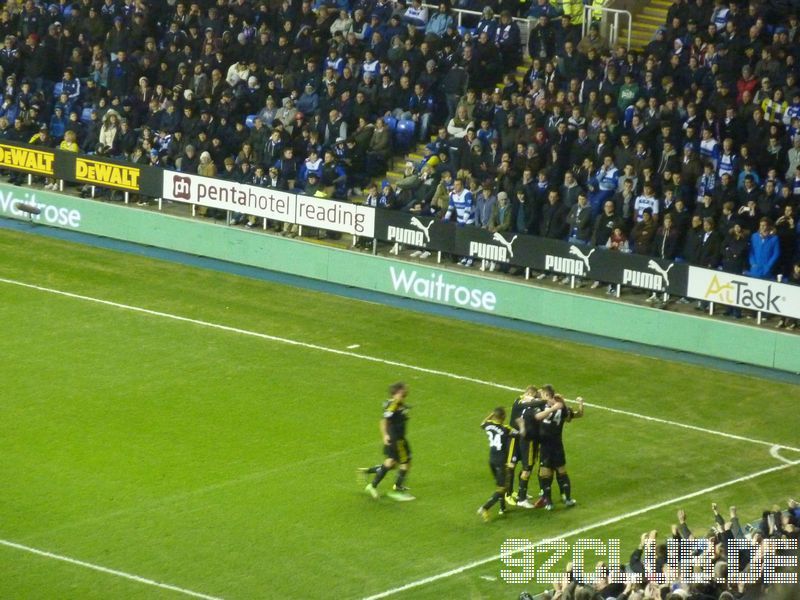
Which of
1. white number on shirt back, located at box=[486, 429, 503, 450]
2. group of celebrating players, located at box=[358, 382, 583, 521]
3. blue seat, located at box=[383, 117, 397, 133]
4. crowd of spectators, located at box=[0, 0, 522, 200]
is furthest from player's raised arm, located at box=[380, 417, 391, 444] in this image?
blue seat, located at box=[383, 117, 397, 133]

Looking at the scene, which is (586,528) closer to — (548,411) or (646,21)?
(548,411)

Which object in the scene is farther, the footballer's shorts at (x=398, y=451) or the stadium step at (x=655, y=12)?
the stadium step at (x=655, y=12)

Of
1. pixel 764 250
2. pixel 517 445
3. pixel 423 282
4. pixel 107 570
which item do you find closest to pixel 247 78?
pixel 423 282

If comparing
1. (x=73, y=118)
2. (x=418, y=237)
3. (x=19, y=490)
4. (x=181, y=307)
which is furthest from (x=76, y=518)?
(x=73, y=118)

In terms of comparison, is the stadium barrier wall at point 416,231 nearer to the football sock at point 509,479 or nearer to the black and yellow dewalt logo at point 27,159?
the black and yellow dewalt logo at point 27,159

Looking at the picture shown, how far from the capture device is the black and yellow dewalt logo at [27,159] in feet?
109

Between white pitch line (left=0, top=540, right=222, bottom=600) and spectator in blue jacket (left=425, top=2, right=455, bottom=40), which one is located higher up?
spectator in blue jacket (left=425, top=2, right=455, bottom=40)

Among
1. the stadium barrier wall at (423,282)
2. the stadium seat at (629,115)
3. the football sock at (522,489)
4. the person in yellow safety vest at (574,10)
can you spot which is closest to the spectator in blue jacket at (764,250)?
the stadium barrier wall at (423,282)

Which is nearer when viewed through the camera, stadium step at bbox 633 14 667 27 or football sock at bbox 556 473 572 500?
football sock at bbox 556 473 572 500

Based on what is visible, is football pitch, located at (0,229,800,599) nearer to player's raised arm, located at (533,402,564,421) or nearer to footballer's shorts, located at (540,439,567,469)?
footballer's shorts, located at (540,439,567,469)

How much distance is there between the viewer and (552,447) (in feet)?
61.3

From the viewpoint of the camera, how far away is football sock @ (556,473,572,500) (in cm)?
1892

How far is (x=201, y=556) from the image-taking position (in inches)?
680

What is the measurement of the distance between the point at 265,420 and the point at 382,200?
8578 millimetres
